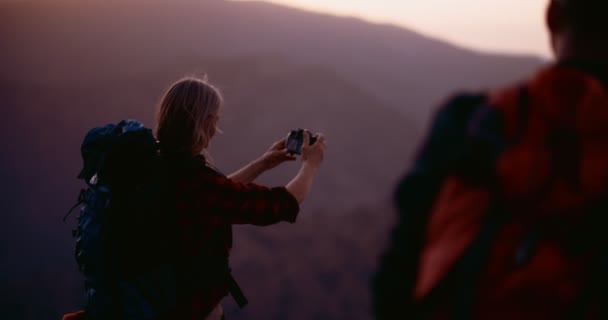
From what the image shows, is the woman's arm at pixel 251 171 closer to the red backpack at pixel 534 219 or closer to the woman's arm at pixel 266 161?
the woman's arm at pixel 266 161

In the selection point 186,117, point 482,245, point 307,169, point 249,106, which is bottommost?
point 249,106

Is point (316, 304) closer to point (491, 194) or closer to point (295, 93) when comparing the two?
point (295, 93)

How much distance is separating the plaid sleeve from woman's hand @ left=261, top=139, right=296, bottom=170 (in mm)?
342

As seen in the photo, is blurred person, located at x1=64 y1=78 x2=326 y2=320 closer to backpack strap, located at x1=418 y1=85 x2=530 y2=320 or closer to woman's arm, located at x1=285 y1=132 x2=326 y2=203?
woman's arm, located at x1=285 y1=132 x2=326 y2=203

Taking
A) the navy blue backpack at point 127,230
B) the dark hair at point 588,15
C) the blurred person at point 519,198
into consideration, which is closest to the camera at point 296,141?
the navy blue backpack at point 127,230

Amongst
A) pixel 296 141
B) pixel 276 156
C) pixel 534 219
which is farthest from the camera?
pixel 276 156

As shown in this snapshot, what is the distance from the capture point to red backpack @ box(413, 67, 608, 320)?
2.23ft

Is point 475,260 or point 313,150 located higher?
point 475,260

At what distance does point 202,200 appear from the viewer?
5.00ft

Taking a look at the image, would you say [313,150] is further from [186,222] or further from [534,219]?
[534,219]

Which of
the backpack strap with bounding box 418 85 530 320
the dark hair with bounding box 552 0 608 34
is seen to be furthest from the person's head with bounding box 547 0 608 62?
the backpack strap with bounding box 418 85 530 320

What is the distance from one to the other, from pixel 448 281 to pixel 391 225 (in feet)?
0.51

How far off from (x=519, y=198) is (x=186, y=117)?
113 cm

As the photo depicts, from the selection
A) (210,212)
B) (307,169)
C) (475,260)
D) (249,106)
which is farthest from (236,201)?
(249,106)
